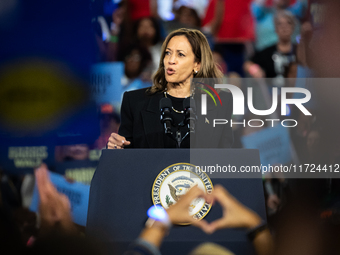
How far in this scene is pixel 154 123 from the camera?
5.58ft

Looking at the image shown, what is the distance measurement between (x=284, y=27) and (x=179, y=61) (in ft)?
7.24

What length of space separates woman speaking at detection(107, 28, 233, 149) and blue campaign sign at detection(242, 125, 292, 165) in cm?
153

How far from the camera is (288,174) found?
3.18 metres

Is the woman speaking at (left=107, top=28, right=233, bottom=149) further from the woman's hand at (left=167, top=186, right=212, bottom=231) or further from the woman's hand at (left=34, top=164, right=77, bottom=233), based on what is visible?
the woman's hand at (left=34, top=164, right=77, bottom=233)

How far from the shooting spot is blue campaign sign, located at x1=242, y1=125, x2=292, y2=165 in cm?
323

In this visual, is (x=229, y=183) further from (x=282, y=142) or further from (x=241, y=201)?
(x=282, y=142)

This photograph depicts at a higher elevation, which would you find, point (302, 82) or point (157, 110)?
point (302, 82)

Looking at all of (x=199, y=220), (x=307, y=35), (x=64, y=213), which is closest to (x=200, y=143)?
(x=199, y=220)

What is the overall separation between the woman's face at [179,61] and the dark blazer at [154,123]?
12 centimetres

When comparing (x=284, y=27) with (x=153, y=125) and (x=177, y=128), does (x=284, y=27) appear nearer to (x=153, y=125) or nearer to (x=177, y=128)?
(x=153, y=125)

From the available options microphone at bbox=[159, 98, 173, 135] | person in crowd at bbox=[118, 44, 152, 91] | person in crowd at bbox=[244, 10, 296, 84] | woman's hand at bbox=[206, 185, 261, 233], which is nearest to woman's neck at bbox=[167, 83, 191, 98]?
microphone at bbox=[159, 98, 173, 135]

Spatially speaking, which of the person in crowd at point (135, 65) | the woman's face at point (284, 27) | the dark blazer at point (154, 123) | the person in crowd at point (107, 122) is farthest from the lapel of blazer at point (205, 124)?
the woman's face at point (284, 27)

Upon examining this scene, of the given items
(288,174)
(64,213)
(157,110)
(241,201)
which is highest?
(157,110)

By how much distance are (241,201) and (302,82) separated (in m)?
2.38
